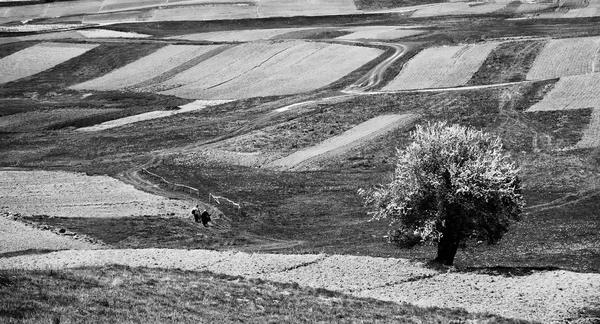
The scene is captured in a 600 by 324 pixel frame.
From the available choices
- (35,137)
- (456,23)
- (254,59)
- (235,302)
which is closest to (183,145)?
(35,137)

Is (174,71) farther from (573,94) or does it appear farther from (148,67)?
(573,94)

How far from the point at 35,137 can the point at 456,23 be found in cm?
6871

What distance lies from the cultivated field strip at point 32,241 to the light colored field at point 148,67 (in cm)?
6266

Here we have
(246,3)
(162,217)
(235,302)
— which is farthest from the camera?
(246,3)

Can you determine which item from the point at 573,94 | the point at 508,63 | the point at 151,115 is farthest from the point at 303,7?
the point at 573,94

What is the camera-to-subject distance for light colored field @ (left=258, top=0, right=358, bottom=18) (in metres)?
157

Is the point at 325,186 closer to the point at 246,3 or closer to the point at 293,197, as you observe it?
the point at 293,197

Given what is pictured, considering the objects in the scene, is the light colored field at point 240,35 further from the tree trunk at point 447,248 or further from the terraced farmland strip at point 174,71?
the tree trunk at point 447,248

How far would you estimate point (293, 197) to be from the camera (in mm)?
64438

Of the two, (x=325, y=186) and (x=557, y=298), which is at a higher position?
(x=557, y=298)

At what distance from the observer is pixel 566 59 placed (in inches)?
3991

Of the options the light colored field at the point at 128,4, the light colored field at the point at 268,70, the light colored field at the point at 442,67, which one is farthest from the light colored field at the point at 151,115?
the light colored field at the point at 128,4

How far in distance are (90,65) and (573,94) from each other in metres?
67.5

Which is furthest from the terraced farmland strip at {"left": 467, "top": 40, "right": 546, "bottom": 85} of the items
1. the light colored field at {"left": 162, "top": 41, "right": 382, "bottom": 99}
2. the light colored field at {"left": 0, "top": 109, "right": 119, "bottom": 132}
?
the light colored field at {"left": 0, "top": 109, "right": 119, "bottom": 132}
